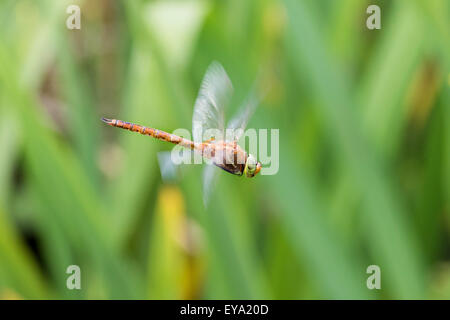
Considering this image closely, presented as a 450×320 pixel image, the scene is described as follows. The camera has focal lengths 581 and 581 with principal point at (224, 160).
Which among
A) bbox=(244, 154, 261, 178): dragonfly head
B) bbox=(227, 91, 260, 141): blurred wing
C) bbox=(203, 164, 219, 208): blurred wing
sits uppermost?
bbox=(227, 91, 260, 141): blurred wing

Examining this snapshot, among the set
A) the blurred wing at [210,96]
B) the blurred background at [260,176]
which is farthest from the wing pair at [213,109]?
the blurred background at [260,176]

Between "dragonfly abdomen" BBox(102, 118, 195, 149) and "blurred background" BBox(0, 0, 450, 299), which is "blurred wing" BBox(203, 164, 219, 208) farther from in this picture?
"blurred background" BBox(0, 0, 450, 299)

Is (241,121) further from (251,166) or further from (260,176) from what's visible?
(260,176)

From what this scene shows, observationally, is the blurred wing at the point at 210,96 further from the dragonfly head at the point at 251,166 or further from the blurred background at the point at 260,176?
the blurred background at the point at 260,176

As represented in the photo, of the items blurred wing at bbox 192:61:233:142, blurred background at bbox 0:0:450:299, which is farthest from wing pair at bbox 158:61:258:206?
blurred background at bbox 0:0:450:299
